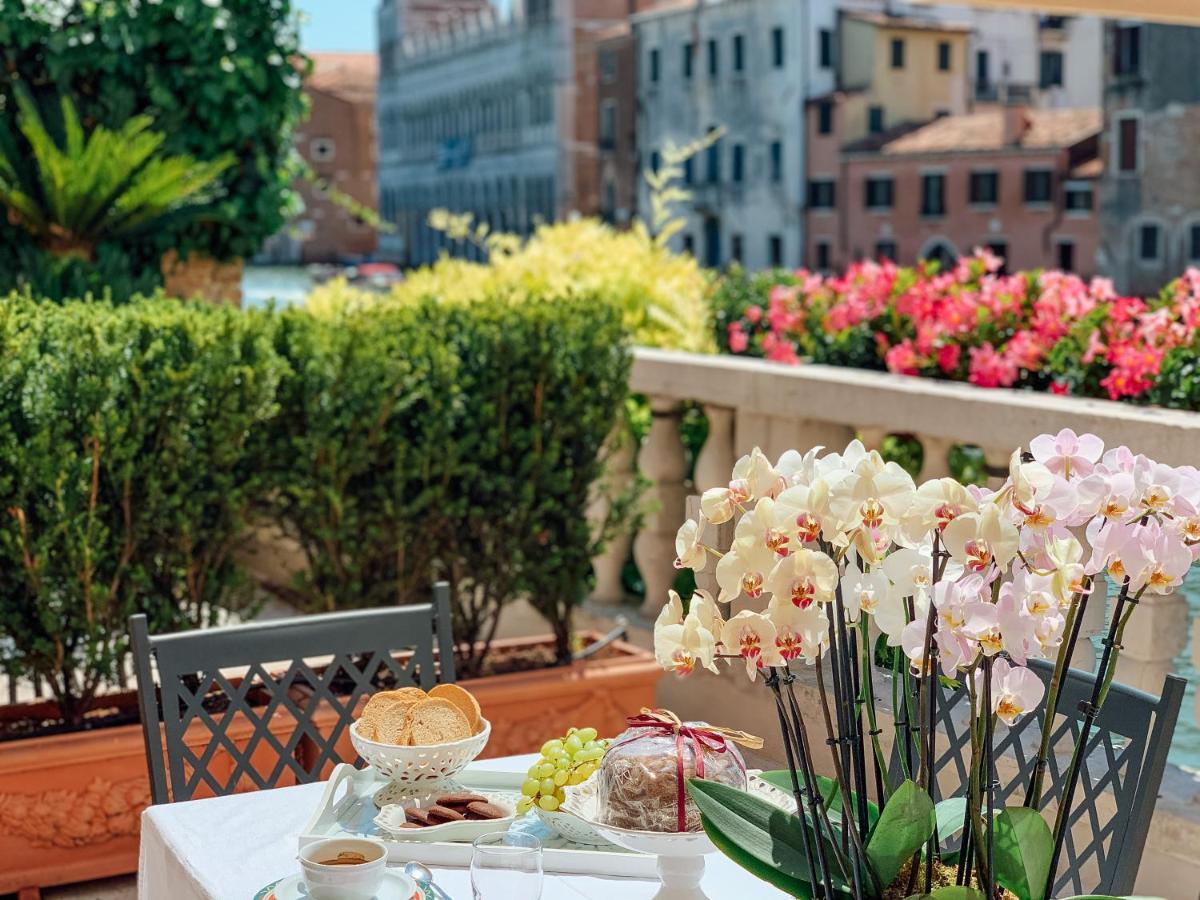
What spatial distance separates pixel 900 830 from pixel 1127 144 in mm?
36323

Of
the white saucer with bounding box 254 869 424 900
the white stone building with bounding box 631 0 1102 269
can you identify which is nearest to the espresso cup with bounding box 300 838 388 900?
the white saucer with bounding box 254 869 424 900

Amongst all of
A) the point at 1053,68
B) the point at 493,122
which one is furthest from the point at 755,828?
the point at 493,122

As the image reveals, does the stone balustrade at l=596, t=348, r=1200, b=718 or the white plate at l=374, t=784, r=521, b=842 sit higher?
the stone balustrade at l=596, t=348, r=1200, b=718

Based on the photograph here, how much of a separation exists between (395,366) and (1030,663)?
2.17 metres

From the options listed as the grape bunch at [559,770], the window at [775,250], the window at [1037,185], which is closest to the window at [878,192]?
the window at [775,250]

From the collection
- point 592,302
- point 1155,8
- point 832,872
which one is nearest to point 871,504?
point 832,872

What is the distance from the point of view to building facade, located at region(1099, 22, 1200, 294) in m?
34.2

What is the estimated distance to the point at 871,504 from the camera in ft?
4.54

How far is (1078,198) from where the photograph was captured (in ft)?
125

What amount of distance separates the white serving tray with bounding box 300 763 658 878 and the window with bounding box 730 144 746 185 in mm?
48121

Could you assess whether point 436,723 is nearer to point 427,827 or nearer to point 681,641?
point 427,827

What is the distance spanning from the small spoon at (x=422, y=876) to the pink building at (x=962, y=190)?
123ft

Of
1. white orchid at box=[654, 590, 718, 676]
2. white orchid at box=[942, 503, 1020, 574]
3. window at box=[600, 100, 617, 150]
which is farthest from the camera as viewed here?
window at box=[600, 100, 617, 150]

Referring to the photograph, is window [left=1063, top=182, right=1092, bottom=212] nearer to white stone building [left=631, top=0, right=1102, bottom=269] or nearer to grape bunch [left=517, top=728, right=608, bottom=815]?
white stone building [left=631, top=0, right=1102, bottom=269]
